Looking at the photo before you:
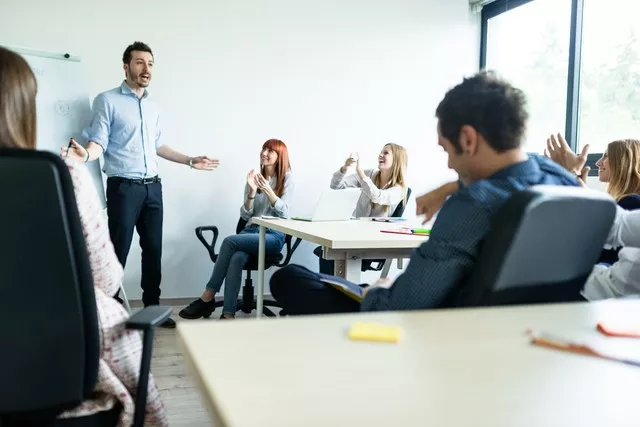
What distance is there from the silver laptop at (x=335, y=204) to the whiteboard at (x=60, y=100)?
157 cm

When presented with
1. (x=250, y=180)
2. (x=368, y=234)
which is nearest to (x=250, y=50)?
(x=250, y=180)

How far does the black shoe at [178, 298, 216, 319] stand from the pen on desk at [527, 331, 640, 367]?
3.56 metres

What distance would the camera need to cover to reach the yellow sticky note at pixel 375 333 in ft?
2.77

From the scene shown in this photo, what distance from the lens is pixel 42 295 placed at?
1.04m

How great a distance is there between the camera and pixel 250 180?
165 inches

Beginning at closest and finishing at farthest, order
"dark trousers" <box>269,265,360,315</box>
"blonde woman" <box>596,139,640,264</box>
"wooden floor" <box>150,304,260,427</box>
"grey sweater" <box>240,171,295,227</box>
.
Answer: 1. "dark trousers" <box>269,265,360,315</box>
2. "wooden floor" <box>150,304,260,427</box>
3. "blonde woman" <box>596,139,640,264</box>
4. "grey sweater" <box>240,171,295,227</box>

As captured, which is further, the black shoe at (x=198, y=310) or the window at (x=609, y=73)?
the black shoe at (x=198, y=310)

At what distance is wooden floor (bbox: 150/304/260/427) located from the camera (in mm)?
2475

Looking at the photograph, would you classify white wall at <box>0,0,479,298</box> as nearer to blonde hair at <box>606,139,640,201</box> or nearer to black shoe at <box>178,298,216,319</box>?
black shoe at <box>178,298,216,319</box>

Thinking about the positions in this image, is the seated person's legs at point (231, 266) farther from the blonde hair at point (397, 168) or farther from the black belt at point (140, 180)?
the blonde hair at point (397, 168)

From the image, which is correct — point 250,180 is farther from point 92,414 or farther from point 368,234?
point 92,414

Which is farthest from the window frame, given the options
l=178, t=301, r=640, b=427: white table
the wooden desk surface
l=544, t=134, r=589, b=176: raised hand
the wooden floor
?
l=178, t=301, r=640, b=427: white table

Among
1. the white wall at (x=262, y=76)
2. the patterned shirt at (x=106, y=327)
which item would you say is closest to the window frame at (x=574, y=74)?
the white wall at (x=262, y=76)

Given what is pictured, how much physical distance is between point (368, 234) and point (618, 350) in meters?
1.94
